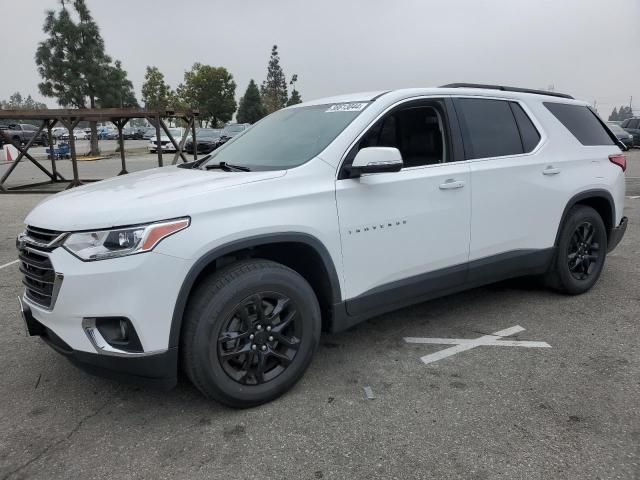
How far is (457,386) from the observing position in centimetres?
313

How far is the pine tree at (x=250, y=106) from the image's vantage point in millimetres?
65188

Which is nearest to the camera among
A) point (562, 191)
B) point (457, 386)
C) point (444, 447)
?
point (444, 447)

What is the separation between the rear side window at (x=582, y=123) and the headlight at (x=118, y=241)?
11.6ft

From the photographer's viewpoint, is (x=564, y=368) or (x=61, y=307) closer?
(x=61, y=307)

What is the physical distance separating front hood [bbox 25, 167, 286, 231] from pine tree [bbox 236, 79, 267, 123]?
64027 millimetres

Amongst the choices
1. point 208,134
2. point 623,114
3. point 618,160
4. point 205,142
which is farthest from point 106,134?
point 623,114

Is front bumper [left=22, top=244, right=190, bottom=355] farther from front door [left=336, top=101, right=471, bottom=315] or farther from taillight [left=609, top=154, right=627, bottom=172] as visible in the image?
taillight [left=609, top=154, right=627, bottom=172]

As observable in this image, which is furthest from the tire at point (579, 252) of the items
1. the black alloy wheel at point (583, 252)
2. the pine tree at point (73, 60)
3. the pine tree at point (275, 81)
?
the pine tree at point (275, 81)

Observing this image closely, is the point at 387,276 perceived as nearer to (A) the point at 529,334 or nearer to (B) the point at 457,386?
(B) the point at 457,386

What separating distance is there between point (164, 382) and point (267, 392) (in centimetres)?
59

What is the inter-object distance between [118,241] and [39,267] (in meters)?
0.54

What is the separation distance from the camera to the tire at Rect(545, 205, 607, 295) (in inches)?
174

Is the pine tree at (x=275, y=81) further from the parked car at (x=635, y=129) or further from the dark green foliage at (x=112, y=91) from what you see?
the parked car at (x=635, y=129)

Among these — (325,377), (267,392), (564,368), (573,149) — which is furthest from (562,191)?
(267,392)
